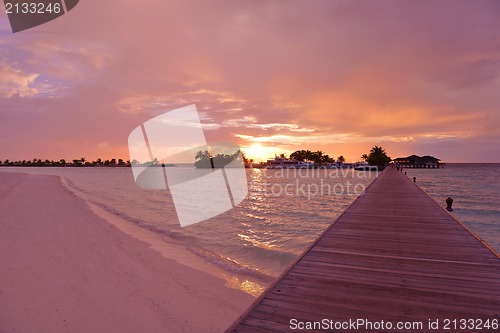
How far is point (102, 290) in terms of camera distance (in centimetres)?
634

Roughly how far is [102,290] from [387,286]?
570 centimetres

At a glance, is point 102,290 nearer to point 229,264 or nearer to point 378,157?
point 229,264

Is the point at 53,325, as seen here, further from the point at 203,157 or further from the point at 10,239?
the point at 203,157

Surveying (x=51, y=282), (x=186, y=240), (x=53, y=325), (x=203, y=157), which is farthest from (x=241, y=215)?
(x=203, y=157)

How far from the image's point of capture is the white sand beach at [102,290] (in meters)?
5.12

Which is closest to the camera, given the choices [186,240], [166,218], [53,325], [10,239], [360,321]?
[360,321]

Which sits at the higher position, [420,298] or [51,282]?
[420,298]

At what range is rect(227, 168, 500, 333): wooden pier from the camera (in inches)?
134

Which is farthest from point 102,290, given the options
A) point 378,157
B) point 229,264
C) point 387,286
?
point 378,157

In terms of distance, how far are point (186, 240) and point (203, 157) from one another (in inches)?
7186

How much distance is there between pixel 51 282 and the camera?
21.4 ft

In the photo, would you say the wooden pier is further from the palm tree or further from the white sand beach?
the palm tree

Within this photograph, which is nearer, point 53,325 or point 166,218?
point 53,325

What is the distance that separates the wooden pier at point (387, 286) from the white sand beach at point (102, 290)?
208cm
